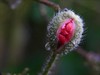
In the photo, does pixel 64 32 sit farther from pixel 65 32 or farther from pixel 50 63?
pixel 50 63

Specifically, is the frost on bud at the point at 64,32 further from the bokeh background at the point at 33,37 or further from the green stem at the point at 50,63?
the bokeh background at the point at 33,37

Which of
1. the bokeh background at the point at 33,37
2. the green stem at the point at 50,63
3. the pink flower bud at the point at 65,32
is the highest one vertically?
the bokeh background at the point at 33,37

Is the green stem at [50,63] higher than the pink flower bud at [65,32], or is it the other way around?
the pink flower bud at [65,32]

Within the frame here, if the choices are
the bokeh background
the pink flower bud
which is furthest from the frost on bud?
the bokeh background

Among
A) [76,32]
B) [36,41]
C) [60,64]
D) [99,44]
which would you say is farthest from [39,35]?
[76,32]

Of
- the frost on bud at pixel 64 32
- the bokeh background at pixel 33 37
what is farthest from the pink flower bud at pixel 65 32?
the bokeh background at pixel 33 37

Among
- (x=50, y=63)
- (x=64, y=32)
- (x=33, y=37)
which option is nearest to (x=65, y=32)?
(x=64, y=32)
